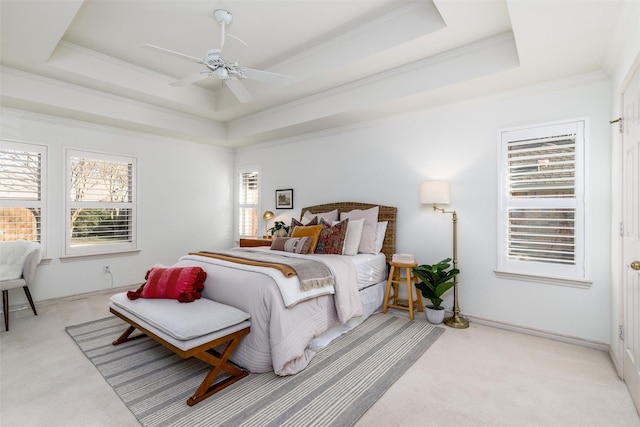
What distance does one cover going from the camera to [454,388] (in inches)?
84.0

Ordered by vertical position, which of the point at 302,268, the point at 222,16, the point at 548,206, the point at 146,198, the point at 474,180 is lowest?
the point at 302,268

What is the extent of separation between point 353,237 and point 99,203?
3.65m

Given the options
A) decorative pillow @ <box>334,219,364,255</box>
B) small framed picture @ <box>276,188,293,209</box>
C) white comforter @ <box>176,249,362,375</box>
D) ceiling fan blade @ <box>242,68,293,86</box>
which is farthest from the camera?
small framed picture @ <box>276,188,293,209</box>

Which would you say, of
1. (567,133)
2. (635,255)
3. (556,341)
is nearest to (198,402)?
(635,255)

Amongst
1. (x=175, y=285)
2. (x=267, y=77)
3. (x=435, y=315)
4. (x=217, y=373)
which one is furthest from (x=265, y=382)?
(x=267, y=77)

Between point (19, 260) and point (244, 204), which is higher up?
point (244, 204)

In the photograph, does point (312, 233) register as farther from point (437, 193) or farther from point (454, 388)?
point (454, 388)

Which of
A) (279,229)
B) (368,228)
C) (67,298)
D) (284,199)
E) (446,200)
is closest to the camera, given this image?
(446,200)

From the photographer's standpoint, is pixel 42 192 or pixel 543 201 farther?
pixel 42 192

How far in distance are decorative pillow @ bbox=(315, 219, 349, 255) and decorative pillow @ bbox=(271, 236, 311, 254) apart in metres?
0.16

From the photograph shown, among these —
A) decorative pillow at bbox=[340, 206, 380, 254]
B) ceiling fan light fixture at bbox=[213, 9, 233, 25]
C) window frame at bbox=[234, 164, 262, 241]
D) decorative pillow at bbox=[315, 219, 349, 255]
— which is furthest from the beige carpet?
window frame at bbox=[234, 164, 262, 241]

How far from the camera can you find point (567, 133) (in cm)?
293

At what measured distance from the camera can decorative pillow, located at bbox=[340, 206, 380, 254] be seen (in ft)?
12.7

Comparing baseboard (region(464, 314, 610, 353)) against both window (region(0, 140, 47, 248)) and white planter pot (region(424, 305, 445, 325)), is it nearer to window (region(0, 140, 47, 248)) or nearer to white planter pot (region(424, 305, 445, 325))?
white planter pot (region(424, 305, 445, 325))
